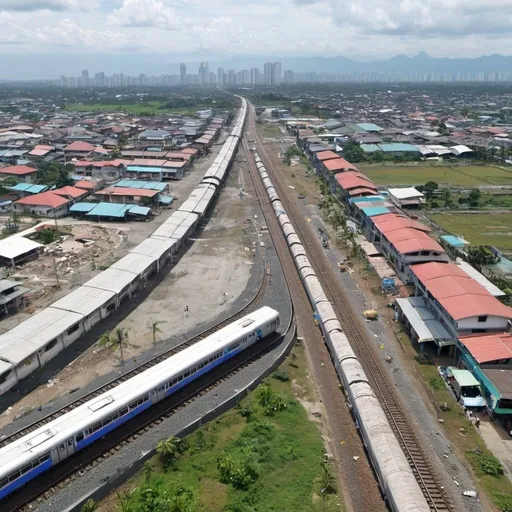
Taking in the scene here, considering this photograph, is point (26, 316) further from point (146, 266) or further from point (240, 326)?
point (240, 326)

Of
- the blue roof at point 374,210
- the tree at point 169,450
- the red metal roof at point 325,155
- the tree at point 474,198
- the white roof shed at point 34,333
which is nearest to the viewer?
the tree at point 169,450

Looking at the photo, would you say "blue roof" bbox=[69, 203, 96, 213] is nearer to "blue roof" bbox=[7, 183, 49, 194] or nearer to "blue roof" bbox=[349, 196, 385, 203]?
"blue roof" bbox=[7, 183, 49, 194]

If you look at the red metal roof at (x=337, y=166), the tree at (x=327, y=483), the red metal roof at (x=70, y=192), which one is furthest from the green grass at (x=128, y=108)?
the tree at (x=327, y=483)

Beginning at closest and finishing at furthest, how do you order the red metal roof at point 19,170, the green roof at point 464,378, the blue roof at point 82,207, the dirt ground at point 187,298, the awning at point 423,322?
the green roof at point 464,378 < the dirt ground at point 187,298 < the awning at point 423,322 < the blue roof at point 82,207 < the red metal roof at point 19,170

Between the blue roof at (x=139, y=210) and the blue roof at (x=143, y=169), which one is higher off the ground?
the blue roof at (x=143, y=169)

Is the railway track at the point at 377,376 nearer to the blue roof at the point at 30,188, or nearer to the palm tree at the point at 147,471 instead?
the palm tree at the point at 147,471

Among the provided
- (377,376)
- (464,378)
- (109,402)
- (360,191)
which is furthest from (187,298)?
(360,191)
